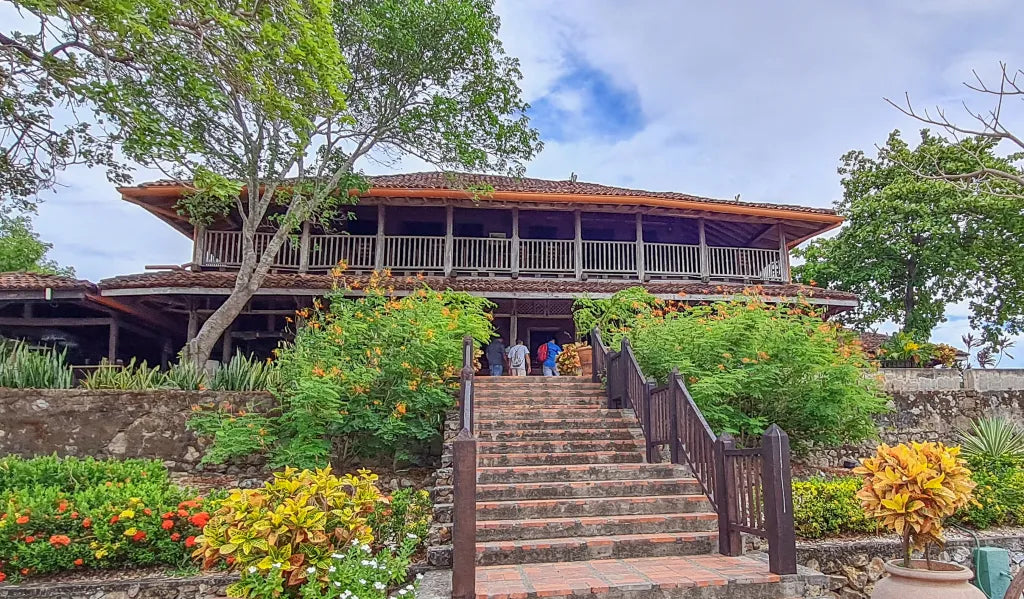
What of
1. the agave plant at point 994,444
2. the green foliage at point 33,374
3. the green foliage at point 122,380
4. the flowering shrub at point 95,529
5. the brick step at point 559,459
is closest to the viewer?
the flowering shrub at point 95,529

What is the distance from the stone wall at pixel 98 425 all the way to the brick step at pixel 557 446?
13.5 ft

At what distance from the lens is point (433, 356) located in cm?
761

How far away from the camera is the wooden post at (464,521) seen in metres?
4.14

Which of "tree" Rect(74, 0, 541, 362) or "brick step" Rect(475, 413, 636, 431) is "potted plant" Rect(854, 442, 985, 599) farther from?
"tree" Rect(74, 0, 541, 362)

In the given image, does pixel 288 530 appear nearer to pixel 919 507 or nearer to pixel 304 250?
pixel 919 507

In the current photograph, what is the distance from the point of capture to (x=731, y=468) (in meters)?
5.08

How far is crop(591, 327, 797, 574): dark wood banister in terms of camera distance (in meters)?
4.45

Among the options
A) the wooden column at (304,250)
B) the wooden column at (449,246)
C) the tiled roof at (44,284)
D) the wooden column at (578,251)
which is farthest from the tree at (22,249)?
the wooden column at (578,251)

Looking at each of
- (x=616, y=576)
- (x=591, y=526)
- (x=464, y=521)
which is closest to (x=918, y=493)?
(x=616, y=576)

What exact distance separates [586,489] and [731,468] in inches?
58.4

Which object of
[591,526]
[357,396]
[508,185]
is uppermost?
[508,185]

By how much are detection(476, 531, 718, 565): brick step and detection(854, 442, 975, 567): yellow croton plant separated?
5.35 feet

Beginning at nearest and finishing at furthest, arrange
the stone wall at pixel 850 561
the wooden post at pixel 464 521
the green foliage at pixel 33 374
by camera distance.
→ 1. the wooden post at pixel 464 521
2. the stone wall at pixel 850 561
3. the green foliage at pixel 33 374

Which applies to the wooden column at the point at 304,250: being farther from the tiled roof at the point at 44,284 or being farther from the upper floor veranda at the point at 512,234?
the tiled roof at the point at 44,284
